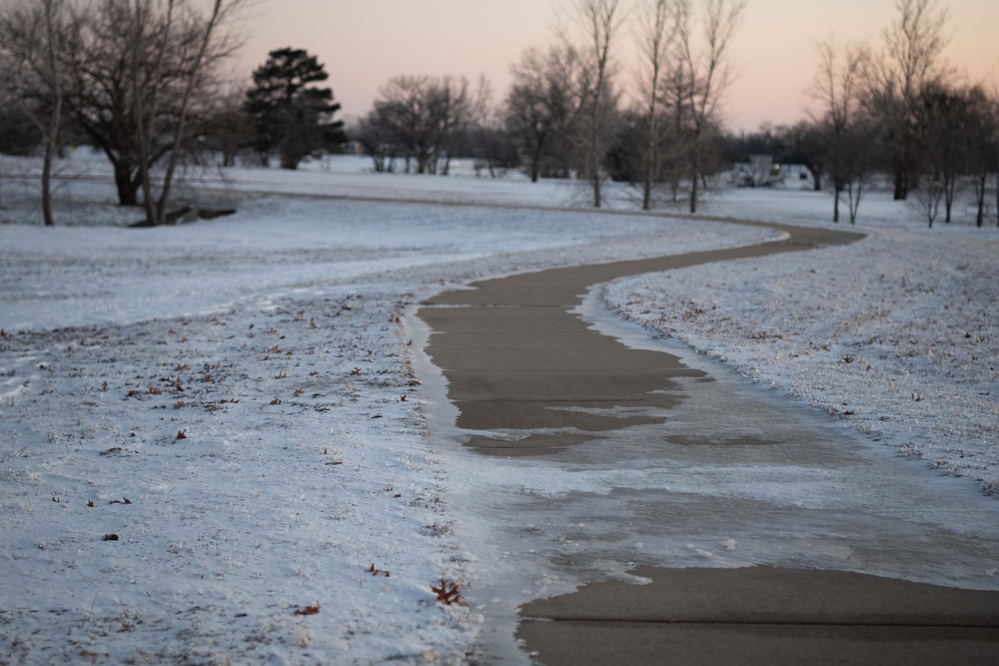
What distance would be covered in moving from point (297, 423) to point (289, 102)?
77.5m

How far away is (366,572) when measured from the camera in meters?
4.14

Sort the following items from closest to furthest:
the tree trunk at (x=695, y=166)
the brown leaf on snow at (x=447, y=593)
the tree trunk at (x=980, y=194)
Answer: the brown leaf on snow at (x=447, y=593)
the tree trunk at (x=980, y=194)
the tree trunk at (x=695, y=166)

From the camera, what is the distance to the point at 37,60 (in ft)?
125

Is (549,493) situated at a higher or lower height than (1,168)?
lower

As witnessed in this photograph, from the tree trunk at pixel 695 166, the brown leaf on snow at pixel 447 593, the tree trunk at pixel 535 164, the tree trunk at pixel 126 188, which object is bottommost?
the brown leaf on snow at pixel 447 593

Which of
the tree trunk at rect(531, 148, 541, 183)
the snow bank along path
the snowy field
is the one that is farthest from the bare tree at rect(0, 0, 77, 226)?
the tree trunk at rect(531, 148, 541, 183)

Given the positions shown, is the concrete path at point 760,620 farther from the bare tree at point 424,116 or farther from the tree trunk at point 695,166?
the bare tree at point 424,116

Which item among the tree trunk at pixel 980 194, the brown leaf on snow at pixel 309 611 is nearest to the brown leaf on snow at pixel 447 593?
the brown leaf on snow at pixel 309 611

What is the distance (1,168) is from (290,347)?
4949cm

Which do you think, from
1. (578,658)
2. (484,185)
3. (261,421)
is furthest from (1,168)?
(578,658)

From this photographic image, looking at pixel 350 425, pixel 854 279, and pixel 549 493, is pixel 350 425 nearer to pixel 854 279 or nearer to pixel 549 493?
pixel 549 493

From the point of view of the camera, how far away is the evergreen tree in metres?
78.6

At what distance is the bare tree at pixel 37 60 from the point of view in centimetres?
3638

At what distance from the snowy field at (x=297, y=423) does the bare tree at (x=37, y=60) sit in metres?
19.0
